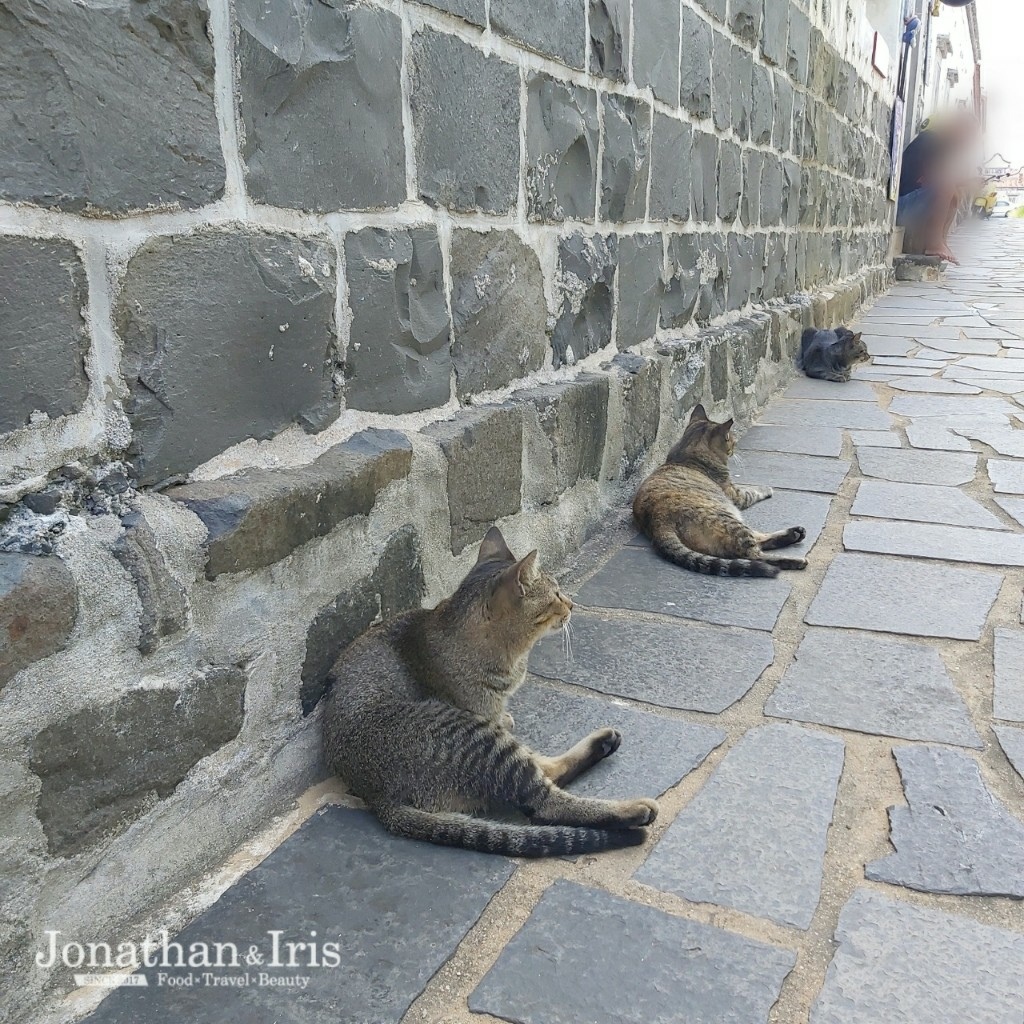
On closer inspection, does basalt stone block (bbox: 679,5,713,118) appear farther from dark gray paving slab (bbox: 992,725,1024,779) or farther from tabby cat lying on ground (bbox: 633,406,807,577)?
dark gray paving slab (bbox: 992,725,1024,779)

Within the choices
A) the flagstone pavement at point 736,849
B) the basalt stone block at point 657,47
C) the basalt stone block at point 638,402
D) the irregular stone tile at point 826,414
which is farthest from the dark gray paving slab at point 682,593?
the irregular stone tile at point 826,414

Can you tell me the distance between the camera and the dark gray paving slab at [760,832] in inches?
65.4

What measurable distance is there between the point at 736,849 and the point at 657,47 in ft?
10.4

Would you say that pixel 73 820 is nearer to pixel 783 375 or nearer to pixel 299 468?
pixel 299 468

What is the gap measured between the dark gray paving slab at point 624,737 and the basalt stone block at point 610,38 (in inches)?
87.7

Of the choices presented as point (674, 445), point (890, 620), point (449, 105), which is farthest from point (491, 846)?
point (674, 445)

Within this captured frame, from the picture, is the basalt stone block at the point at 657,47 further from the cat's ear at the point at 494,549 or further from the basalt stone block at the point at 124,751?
the basalt stone block at the point at 124,751

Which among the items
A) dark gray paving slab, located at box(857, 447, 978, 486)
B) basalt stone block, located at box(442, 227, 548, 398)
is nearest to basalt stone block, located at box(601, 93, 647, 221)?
basalt stone block, located at box(442, 227, 548, 398)

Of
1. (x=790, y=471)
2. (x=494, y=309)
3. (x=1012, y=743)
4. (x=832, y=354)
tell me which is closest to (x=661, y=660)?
(x=1012, y=743)

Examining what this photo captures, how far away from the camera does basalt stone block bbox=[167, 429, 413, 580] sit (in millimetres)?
1688

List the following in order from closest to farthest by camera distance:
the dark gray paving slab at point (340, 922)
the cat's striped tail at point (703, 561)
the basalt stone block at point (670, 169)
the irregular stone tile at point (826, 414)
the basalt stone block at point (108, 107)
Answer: the basalt stone block at point (108, 107), the dark gray paving slab at point (340, 922), the cat's striped tail at point (703, 561), the basalt stone block at point (670, 169), the irregular stone tile at point (826, 414)

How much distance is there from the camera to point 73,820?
57.5 inches

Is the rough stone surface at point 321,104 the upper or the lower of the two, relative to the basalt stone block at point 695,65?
lower

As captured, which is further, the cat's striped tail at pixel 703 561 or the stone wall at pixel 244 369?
the cat's striped tail at pixel 703 561
